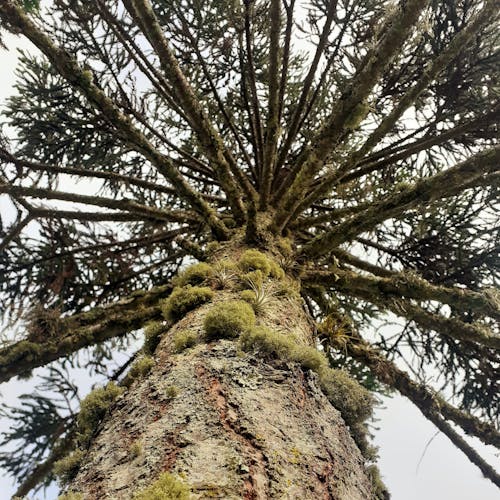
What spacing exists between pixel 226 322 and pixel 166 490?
1.12 meters

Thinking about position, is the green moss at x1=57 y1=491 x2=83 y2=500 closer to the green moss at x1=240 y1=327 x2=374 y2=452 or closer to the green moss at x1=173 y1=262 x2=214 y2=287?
the green moss at x1=240 y1=327 x2=374 y2=452

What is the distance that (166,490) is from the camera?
5.09 ft

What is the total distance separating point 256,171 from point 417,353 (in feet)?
9.34

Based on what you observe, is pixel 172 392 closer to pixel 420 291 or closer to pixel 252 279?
pixel 252 279

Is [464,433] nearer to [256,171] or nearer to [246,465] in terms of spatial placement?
[246,465]

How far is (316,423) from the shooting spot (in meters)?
Result: 2.20

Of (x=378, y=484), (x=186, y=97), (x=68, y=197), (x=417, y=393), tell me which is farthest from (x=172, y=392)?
(x=68, y=197)

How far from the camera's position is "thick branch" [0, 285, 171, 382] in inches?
142

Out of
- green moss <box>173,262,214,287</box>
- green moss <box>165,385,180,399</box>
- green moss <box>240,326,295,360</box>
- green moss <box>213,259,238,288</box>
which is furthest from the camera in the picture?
green moss <box>173,262,214,287</box>

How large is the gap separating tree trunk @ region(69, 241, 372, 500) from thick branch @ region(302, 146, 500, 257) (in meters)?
1.26

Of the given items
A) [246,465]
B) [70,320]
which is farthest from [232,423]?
[70,320]

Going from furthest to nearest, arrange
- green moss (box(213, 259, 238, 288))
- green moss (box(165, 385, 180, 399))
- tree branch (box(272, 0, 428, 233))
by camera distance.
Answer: green moss (box(213, 259, 238, 288)) < tree branch (box(272, 0, 428, 233)) < green moss (box(165, 385, 180, 399))

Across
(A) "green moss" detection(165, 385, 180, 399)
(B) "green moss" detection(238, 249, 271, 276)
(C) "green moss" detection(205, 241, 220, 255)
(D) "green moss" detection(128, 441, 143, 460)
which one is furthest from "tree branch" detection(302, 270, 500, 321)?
(D) "green moss" detection(128, 441, 143, 460)

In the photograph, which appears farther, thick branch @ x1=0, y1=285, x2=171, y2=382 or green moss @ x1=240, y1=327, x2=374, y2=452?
thick branch @ x1=0, y1=285, x2=171, y2=382
